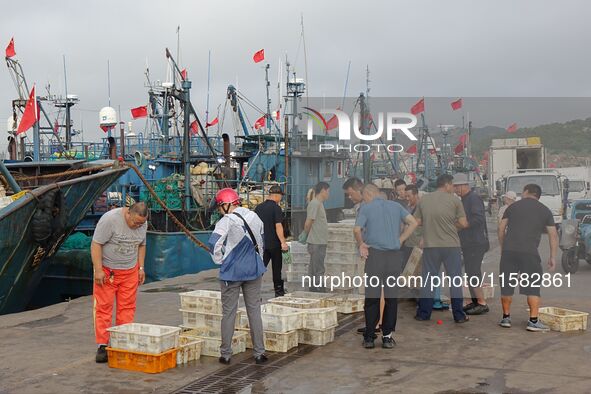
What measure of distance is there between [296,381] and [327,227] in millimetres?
3471

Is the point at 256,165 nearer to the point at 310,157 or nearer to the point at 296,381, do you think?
the point at 310,157

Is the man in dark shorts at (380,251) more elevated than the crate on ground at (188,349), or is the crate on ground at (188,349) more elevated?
the man in dark shorts at (380,251)

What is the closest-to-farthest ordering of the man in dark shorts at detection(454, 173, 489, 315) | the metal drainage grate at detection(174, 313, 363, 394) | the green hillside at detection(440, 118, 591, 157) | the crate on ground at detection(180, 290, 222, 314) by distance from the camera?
the metal drainage grate at detection(174, 313, 363, 394)
the crate on ground at detection(180, 290, 222, 314)
the man in dark shorts at detection(454, 173, 489, 315)
the green hillside at detection(440, 118, 591, 157)

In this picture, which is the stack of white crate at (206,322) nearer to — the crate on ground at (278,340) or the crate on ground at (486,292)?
the crate on ground at (278,340)

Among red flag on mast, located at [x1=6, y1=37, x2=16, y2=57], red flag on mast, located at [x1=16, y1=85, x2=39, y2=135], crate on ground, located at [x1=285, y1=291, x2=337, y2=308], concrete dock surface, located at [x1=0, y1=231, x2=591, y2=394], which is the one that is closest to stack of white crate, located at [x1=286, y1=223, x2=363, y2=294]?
crate on ground, located at [x1=285, y1=291, x2=337, y2=308]

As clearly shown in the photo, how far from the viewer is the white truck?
50.2 feet

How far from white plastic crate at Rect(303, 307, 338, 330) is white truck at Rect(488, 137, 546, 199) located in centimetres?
890

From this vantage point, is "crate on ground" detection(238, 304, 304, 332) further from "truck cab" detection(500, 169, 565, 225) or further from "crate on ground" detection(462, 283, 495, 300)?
"truck cab" detection(500, 169, 565, 225)

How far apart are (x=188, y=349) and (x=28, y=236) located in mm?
6070

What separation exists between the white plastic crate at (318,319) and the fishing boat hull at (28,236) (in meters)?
5.85

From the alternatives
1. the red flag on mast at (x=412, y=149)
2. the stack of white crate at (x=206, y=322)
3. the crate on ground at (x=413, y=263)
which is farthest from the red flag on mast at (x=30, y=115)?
the crate on ground at (x=413, y=263)

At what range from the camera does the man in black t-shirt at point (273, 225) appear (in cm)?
945

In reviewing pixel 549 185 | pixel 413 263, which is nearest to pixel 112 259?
pixel 413 263

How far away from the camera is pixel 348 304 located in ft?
27.8
